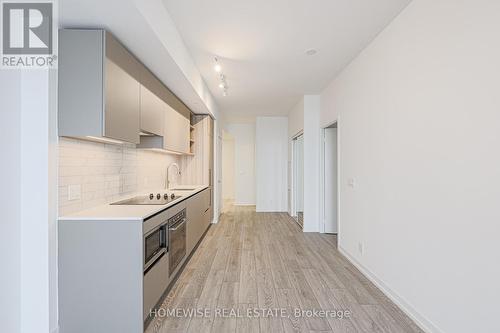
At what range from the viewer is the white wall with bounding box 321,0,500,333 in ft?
5.01

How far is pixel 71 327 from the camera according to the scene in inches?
73.8

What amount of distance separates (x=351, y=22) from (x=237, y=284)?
2.94 m

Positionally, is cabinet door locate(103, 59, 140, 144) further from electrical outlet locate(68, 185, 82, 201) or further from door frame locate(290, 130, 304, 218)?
door frame locate(290, 130, 304, 218)

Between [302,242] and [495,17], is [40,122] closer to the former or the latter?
[495,17]

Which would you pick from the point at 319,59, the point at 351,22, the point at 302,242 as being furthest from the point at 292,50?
the point at 302,242

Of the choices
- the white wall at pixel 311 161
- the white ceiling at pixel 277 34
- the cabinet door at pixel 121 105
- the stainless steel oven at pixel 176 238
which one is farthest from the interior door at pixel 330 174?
the cabinet door at pixel 121 105

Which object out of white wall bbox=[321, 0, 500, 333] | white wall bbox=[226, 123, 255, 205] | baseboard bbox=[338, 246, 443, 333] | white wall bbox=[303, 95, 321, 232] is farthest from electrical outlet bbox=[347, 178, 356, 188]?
white wall bbox=[226, 123, 255, 205]

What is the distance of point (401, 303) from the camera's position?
2334 mm

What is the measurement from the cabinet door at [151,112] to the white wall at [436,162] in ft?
8.03

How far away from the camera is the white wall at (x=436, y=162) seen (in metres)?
1.53

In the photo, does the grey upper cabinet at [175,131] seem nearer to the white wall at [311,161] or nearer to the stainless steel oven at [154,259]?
the stainless steel oven at [154,259]

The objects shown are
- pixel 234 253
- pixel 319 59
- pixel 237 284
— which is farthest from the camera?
pixel 234 253

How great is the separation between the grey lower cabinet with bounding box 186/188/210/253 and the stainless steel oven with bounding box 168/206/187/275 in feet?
0.71

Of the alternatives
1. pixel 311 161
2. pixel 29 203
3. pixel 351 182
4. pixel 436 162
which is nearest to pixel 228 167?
pixel 311 161
